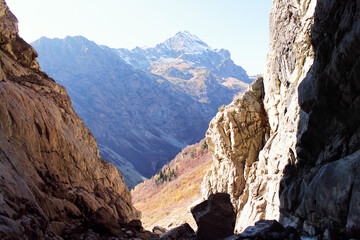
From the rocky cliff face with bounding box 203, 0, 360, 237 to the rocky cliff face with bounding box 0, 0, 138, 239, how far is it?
28.4ft

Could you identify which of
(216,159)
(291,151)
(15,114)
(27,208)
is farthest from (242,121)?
(27,208)

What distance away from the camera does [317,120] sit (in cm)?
1254

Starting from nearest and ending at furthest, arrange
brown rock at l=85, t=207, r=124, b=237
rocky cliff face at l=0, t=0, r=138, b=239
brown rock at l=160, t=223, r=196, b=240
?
1. rocky cliff face at l=0, t=0, r=138, b=239
2. brown rock at l=85, t=207, r=124, b=237
3. brown rock at l=160, t=223, r=196, b=240

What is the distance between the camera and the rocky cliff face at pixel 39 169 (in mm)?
7242

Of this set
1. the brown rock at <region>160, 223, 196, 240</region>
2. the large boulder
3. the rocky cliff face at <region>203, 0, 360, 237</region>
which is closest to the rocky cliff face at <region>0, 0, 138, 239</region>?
the brown rock at <region>160, 223, 196, 240</region>

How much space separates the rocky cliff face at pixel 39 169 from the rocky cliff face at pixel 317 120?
8648mm

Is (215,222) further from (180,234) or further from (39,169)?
(39,169)

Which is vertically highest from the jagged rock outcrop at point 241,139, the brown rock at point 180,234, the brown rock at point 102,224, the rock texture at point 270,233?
the jagged rock outcrop at point 241,139

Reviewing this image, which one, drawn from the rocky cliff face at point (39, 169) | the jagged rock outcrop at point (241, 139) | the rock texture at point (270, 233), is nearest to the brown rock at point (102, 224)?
the rocky cliff face at point (39, 169)

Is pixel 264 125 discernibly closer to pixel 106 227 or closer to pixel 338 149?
pixel 338 149

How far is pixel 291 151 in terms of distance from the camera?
16734 mm

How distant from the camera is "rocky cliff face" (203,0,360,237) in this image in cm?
883

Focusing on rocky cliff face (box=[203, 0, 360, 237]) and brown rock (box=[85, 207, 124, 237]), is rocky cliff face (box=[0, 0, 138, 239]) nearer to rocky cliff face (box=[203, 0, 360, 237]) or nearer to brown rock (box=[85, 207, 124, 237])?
brown rock (box=[85, 207, 124, 237])

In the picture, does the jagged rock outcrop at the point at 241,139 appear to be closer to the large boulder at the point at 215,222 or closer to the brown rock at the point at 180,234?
the brown rock at the point at 180,234
